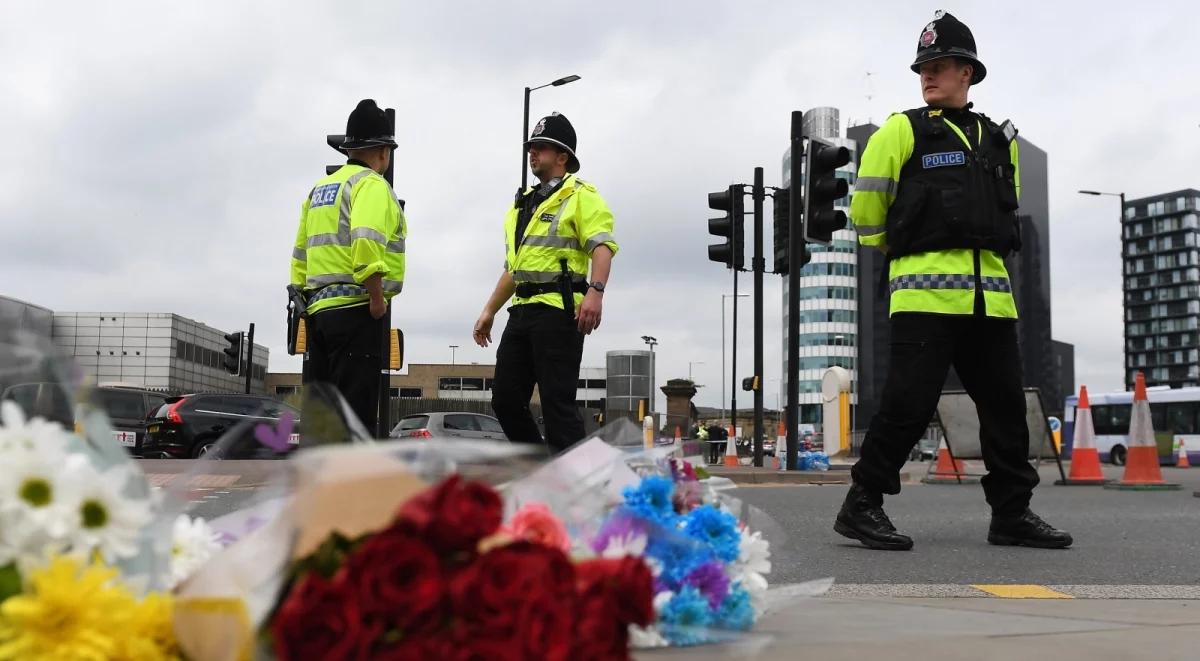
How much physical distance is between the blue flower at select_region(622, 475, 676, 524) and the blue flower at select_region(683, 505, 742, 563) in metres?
0.05

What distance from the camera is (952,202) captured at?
4.62 m

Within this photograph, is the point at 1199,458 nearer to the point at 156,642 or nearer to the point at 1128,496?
the point at 1128,496

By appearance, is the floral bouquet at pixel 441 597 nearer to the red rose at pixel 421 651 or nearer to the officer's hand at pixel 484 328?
the red rose at pixel 421 651

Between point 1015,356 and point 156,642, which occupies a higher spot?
point 1015,356

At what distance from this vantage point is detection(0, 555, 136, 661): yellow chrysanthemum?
1151mm

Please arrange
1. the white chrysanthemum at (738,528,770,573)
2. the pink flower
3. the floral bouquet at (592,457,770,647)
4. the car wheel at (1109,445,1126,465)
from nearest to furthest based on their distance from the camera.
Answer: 1. the pink flower
2. the floral bouquet at (592,457,770,647)
3. the white chrysanthemum at (738,528,770,573)
4. the car wheel at (1109,445,1126,465)

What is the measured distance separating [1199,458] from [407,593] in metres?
→ 40.2

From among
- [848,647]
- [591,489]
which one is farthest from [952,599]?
[591,489]

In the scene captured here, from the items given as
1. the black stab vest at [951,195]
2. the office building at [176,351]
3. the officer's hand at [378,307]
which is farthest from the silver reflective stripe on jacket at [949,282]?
the office building at [176,351]

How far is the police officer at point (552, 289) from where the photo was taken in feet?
15.9

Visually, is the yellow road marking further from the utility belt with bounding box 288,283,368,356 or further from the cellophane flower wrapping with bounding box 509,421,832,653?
the utility belt with bounding box 288,283,368,356

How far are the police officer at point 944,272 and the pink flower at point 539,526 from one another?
3.38 meters

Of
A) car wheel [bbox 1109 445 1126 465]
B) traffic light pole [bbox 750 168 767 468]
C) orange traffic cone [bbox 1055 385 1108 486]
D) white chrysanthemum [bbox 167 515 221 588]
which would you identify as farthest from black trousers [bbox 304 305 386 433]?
car wheel [bbox 1109 445 1126 465]

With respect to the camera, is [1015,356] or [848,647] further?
[1015,356]
